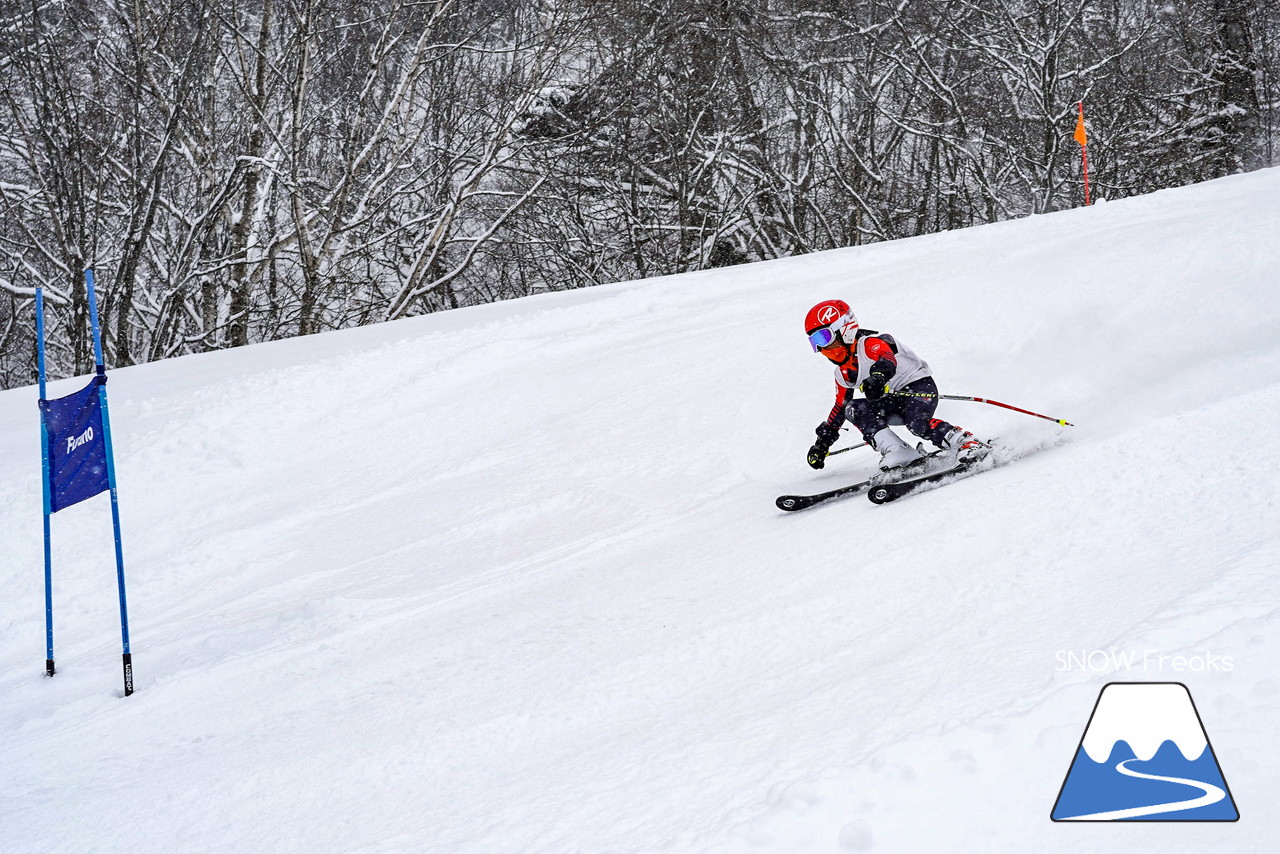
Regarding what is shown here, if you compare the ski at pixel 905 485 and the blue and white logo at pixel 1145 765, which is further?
the ski at pixel 905 485

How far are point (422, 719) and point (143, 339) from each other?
17.3 metres

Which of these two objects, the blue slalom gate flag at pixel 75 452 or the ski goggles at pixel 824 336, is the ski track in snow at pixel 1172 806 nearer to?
the ski goggles at pixel 824 336

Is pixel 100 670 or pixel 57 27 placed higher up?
pixel 57 27

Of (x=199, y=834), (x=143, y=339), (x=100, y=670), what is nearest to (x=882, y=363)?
(x=199, y=834)

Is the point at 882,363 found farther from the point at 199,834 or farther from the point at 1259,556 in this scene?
the point at 199,834

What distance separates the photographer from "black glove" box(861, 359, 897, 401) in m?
6.57

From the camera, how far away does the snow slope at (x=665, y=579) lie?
3133mm

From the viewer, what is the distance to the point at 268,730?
4.76 m

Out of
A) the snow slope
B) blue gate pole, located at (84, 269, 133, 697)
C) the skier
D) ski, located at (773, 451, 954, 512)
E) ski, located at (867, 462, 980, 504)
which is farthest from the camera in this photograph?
the skier

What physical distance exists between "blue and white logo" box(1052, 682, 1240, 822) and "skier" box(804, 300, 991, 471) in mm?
3738

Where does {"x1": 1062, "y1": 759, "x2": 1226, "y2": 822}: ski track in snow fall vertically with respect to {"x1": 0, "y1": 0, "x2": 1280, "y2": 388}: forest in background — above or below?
below

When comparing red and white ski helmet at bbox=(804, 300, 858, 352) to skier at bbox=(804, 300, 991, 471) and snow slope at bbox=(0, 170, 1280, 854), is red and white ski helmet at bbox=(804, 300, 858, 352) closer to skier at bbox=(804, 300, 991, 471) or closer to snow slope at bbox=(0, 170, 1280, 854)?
skier at bbox=(804, 300, 991, 471)

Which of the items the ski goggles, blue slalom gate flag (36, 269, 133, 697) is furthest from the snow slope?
the ski goggles

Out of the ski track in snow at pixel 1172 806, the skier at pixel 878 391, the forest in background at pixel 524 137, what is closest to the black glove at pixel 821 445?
the skier at pixel 878 391
